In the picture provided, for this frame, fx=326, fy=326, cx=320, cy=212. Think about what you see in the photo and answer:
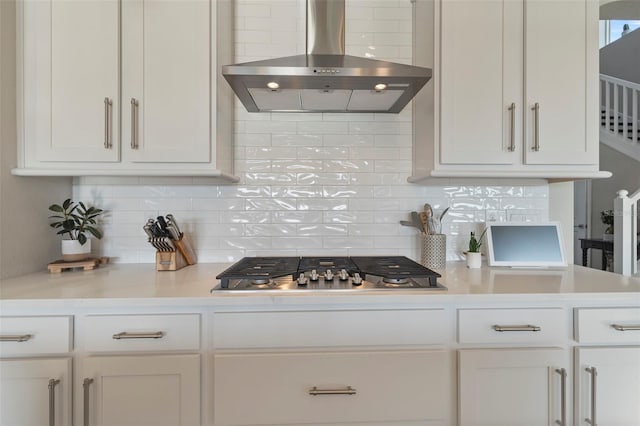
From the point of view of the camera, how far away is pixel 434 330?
4.08 ft

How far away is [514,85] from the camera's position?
1617 mm

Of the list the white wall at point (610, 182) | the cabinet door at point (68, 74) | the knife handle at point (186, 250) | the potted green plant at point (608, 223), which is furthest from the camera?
the white wall at point (610, 182)

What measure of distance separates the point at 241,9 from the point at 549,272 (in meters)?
2.19

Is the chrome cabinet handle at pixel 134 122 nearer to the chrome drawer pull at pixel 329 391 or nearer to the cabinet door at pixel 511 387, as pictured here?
the chrome drawer pull at pixel 329 391

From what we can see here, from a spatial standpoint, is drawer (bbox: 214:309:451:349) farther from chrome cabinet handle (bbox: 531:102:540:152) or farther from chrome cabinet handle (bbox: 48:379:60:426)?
chrome cabinet handle (bbox: 531:102:540:152)

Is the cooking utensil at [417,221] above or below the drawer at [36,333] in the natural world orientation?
above

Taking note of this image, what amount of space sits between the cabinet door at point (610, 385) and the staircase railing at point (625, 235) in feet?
1.88

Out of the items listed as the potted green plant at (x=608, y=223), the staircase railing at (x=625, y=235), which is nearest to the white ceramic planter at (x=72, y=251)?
the staircase railing at (x=625, y=235)

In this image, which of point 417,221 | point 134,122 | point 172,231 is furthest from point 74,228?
point 417,221

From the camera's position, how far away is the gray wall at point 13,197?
4.75ft

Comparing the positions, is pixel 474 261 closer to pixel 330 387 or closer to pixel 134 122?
pixel 330 387

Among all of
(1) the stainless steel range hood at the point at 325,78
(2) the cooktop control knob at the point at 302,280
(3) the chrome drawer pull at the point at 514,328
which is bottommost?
(3) the chrome drawer pull at the point at 514,328

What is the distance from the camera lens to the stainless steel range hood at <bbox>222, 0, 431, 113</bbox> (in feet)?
4.53

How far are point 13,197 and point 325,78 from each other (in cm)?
153
